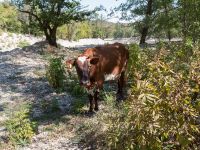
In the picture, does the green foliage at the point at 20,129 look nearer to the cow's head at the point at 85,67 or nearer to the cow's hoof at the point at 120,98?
the cow's head at the point at 85,67

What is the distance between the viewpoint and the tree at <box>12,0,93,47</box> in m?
20.9

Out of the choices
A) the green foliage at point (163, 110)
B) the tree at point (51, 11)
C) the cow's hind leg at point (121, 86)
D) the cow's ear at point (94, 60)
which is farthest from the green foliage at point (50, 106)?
the tree at point (51, 11)

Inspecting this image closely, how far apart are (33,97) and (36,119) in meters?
2.03

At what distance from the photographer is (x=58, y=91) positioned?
12.4 meters

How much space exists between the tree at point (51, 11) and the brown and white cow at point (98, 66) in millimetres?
9881

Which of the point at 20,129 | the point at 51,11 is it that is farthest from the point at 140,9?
the point at 20,129

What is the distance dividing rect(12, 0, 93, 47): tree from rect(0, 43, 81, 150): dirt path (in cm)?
226

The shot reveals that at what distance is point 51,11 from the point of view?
69.0 feet

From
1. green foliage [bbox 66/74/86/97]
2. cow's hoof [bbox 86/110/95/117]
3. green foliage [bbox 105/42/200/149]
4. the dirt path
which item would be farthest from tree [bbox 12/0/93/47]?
green foliage [bbox 105/42/200/149]

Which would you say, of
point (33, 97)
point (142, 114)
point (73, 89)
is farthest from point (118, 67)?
point (142, 114)

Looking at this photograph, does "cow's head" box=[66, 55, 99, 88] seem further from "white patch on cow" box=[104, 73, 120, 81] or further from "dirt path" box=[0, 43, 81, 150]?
"dirt path" box=[0, 43, 81, 150]

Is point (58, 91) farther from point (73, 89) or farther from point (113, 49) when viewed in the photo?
point (113, 49)

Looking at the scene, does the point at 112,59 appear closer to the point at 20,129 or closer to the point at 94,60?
the point at 94,60

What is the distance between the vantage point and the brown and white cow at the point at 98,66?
9.61 metres
